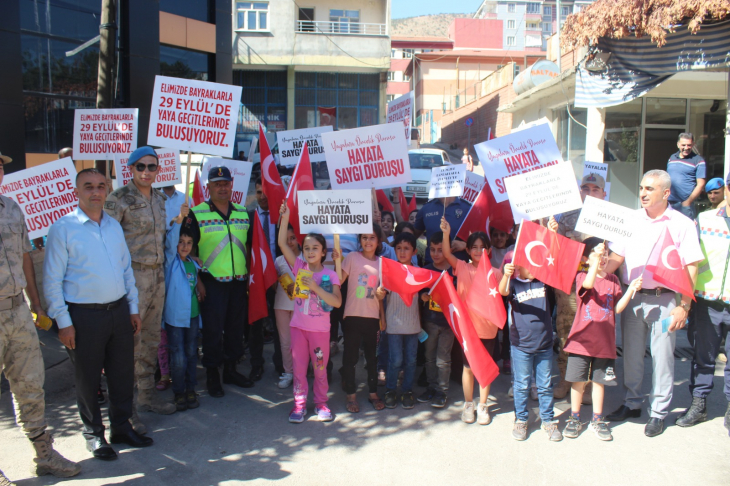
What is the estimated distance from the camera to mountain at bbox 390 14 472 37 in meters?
156

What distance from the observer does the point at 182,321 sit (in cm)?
501

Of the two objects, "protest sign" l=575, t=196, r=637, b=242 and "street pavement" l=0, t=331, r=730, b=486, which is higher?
"protest sign" l=575, t=196, r=637, b=242

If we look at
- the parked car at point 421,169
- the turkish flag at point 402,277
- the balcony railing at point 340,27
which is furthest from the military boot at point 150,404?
the balcony railing at point 340,27

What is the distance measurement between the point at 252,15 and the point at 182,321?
23.1 meters

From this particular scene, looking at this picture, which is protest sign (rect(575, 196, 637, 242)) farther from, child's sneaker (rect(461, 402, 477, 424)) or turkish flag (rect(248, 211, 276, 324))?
turkish flag (rect(248, 211, 276, 324))

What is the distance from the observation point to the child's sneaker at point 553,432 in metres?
4.44

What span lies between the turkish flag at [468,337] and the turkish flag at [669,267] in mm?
1457

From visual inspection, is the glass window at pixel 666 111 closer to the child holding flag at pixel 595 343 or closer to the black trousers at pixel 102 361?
the child holding flag at pixel 595 343

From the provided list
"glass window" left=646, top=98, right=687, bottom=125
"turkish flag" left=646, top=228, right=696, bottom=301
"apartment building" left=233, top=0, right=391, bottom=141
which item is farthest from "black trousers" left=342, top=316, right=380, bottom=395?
"apartment building" left=233, top=0, right=391, bottom=141

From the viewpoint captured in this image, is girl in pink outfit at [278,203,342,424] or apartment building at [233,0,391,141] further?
apartment building at [233,0,391,141]

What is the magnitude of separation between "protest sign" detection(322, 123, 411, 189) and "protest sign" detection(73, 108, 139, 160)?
2078 millimetres

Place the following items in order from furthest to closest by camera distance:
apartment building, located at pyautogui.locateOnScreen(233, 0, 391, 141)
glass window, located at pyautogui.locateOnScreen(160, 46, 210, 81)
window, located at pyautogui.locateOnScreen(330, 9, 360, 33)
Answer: window, located at pyautogui.locateOnScreen(330, 9, 360, 33), apartment building, located at pyautogui.locateOnScreen(233, 0, 391, 141), glass window, located at pyautogui.locateOnScreen(160, 46, 210, 81)

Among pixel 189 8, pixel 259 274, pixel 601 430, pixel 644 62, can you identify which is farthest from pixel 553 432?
pixel 189 8

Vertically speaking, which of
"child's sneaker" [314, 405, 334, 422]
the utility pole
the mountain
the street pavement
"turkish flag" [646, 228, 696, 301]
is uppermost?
the mountain
